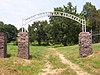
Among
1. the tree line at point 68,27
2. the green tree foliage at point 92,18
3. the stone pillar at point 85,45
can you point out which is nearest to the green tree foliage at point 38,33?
the tree line at point 68,27

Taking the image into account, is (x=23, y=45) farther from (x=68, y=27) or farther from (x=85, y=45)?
(x=68, y=27)

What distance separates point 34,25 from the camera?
9094cm

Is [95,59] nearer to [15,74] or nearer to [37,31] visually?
[15,74]

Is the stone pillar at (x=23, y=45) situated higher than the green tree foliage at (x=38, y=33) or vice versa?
the green tree foliage at (x=38, y=33)

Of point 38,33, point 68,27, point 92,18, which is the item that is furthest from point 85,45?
point 38,33

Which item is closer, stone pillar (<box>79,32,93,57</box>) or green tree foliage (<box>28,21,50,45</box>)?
stone pillar (<box>79,32,93,57</box>)

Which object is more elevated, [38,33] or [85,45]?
[38,33]


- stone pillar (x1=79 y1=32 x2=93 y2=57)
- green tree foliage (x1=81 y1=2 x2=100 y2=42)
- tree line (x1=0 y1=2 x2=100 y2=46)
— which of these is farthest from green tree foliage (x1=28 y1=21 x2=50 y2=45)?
stone pillar (x1=79 y1=32 x2=93 y2=57)

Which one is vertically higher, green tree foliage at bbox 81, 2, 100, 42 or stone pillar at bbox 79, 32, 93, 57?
green tree foliage at bbox 81, 2, 100, 42

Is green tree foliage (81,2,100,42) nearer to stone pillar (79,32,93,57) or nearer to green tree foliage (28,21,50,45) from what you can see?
green tree foliage (28,21,50,45)

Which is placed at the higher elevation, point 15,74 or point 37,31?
point 37,31

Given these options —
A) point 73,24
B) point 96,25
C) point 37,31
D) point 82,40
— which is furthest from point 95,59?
point 37,31

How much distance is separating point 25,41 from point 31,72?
7.63m

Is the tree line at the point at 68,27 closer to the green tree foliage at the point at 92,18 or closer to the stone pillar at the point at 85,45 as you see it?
the green tree foliage at the point at 92,18
